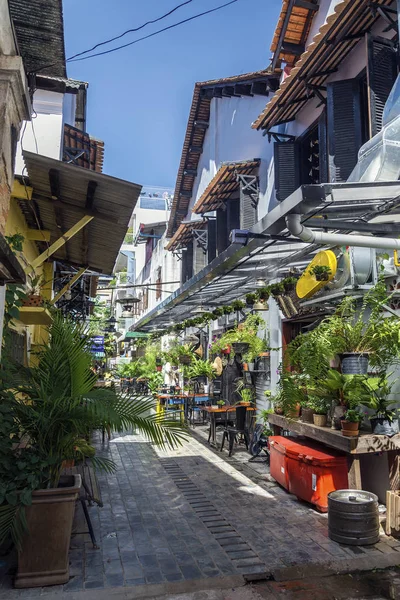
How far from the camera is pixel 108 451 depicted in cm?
1079

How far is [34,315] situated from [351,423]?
4.57 metres

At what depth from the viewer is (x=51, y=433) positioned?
15.0ft

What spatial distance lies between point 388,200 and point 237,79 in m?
10.3

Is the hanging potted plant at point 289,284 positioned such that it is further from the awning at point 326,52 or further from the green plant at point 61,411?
the green plant at point 61,411

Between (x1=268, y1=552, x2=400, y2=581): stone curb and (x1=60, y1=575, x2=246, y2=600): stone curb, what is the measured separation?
0.45m

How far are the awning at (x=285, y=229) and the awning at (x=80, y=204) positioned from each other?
1.63 metres

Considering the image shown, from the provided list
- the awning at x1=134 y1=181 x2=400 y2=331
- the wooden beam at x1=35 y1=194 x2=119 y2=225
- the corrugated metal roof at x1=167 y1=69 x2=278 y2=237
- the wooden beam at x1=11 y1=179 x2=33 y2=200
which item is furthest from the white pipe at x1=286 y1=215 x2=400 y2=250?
the corrugated metal roof at x1=167 y1=69 x2=278 y2=237

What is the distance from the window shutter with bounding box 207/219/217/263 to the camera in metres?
15.5

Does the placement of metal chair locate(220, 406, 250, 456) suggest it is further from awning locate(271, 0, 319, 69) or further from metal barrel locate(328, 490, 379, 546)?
awning locate(271, 0, 319, 69)

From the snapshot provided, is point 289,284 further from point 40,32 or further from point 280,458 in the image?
point 40,32

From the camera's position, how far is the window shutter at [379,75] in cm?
672

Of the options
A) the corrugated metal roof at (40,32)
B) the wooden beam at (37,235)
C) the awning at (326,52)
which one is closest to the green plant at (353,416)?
the awning at (326,52)

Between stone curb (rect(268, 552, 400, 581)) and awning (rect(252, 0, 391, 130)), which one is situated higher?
awning (rect(252, 0, 391, 130))

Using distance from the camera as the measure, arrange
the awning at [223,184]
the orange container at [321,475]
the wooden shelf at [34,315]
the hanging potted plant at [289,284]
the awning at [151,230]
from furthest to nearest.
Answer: the awning at [151,230] < the awning at [223,184] < the hanging potted plant at [289,284] < the wooden shelf at [34,315] < the orange container at [321,475]
